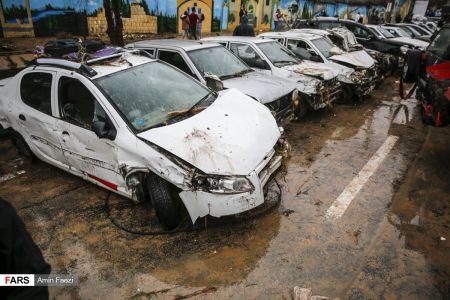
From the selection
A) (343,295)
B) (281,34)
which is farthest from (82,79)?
(281,34)

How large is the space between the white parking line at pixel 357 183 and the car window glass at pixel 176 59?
3.44 m

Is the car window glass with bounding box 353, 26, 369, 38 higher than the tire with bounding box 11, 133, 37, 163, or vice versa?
the car window glass with bounding box 353, 26, 369, 38

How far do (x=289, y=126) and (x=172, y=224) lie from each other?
4.31m

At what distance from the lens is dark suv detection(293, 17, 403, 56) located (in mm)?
12289

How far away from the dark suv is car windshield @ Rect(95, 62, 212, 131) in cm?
1007

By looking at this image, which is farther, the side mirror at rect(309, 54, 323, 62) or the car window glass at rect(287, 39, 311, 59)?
the car window glass at rect(287, 39, 311, 59)

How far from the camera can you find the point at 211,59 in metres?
6.34

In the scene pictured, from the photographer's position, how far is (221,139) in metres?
3.49

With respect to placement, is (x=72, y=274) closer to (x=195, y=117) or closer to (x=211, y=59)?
(x=195, y=117)

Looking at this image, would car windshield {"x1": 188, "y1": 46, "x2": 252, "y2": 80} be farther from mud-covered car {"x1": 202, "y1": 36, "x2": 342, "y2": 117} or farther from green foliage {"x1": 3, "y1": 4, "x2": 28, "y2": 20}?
green foliage {"x1": 3, "y1": 4, "x2": 28, "y2": 20}

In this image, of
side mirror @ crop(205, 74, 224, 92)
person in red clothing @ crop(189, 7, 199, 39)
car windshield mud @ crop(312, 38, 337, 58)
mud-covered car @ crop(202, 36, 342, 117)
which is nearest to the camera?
side mirror @ crop(205, 74, 224, 92)

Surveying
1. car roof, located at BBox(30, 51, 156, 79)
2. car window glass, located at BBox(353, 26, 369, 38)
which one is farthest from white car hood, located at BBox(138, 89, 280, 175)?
car window glass, located at BBox(353, 26, 369, 38)

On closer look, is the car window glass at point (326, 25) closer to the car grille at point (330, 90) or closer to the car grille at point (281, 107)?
the car grille at point (330, 90)

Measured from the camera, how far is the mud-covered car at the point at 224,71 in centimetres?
581
